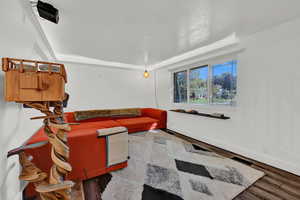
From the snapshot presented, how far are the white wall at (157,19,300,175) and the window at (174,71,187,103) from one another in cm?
128

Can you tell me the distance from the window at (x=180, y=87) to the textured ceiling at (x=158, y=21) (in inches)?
48.8

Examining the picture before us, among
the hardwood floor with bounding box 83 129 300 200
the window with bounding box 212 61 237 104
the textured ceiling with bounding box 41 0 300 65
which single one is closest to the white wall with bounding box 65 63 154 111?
the textured ceiling with bounding box 41 0 300 65

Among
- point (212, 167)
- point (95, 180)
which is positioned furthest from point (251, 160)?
point (95, 180)

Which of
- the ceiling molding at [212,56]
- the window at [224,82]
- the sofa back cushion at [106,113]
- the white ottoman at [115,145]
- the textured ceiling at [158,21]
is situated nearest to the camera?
the textured ceiling at [158,21]

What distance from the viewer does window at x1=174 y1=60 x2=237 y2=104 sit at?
8.53 feet

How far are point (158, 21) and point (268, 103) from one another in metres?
2.35

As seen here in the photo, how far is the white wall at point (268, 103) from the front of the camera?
1768 millimetres

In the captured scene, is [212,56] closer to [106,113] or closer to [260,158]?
[260,158]

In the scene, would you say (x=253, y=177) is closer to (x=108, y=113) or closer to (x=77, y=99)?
(x=108, y=113)

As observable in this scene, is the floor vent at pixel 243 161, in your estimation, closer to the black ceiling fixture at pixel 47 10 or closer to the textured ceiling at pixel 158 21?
the textured ceiling at pixel 158 21

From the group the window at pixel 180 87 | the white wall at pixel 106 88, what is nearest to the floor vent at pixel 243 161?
the window at pixel 180 87

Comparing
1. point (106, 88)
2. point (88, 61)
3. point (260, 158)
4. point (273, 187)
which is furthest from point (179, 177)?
point (88, 61)

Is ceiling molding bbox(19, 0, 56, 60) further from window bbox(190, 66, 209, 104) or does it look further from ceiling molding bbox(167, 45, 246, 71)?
window bbox(190, 66, 209, 104)

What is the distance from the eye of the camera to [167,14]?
1.63 m
